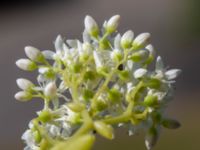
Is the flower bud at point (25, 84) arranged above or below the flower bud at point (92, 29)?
below

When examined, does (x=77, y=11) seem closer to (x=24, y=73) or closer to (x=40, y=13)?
(x=40, y=13)

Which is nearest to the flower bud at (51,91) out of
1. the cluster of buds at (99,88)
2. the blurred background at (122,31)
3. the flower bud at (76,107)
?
the cluster of buds at (99,88)

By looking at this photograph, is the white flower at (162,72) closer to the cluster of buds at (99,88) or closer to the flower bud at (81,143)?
the cluster of buds at (99,88)

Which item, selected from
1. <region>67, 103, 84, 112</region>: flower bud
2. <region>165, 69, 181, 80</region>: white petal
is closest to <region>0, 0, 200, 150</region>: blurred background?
<region>165, 69, 181, 80</region>: white petal

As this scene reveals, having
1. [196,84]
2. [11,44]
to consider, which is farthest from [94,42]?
[11,44]

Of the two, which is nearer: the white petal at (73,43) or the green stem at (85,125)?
the green stem at (85,125)

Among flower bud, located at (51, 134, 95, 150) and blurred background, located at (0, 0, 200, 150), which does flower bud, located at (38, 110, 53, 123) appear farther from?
blurred background, located at (0, 0, 200, 150)

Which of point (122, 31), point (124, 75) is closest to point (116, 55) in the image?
point (124, 75)

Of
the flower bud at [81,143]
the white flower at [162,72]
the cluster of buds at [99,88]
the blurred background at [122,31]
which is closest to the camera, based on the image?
the flower bud at [81,143]
